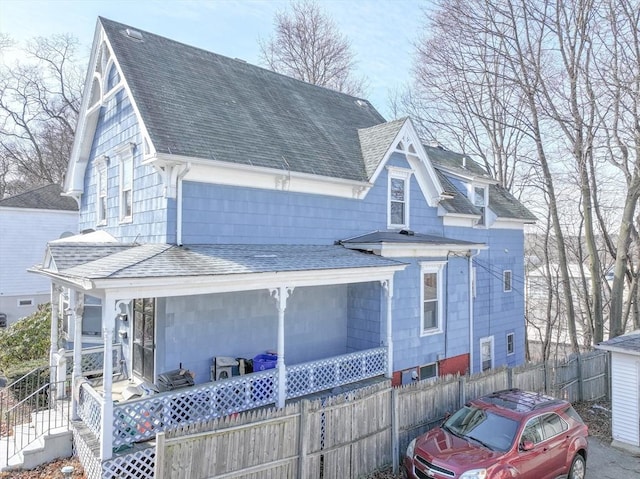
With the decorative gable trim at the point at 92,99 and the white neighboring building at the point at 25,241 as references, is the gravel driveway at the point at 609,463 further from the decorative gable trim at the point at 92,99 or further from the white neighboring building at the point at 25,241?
the white neighboring building at the point at 25,241

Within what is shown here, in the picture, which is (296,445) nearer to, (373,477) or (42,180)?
(373,477)

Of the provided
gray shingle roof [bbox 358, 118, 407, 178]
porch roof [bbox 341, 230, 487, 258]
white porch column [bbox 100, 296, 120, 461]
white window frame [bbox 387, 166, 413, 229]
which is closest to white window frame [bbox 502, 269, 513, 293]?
porch roof [bbox 341, 230, 487, 258]

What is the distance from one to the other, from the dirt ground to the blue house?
→ 2.99 feet

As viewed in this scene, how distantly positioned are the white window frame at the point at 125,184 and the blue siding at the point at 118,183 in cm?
18

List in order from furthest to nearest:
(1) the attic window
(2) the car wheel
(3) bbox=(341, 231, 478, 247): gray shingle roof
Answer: (3) bbox=(341, 231, 478, 247): gray shingle roof, (1) the attic window, (2) the car wheel

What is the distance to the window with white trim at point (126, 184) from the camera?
38.9 ft

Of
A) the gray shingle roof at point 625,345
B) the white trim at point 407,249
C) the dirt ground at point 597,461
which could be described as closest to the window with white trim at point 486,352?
the dirt ground at point 597,461

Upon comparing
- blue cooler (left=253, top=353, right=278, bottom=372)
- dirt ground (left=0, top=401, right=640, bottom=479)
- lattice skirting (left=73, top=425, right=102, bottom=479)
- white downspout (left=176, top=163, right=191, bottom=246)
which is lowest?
dirt ground (left=0, top=401, right=640, bottom=479)

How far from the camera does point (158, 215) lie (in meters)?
10.5

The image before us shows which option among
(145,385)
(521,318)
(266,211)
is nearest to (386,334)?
(266,211)

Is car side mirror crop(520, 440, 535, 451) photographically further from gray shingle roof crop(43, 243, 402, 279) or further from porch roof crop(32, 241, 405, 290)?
gray shingle roof crop(43, 243, 402, 279)

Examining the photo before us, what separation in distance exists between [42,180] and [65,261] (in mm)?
35307

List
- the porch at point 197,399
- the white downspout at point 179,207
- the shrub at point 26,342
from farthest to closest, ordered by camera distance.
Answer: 1. the shrub at point 26,342
2. the white downspout at point 179,207
3. the porch at point 197,399

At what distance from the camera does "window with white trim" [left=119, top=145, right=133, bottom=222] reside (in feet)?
38.9
